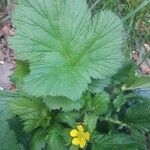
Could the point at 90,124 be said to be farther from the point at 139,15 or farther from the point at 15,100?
the point at 139,15

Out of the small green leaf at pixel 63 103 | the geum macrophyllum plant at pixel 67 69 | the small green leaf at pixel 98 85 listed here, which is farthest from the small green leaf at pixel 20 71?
the small green leaf at pixel 98 85

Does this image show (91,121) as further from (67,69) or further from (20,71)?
(20,71)

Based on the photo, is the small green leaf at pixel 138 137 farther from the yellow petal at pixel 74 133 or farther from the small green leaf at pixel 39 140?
the small green leaf at pixel 39 140

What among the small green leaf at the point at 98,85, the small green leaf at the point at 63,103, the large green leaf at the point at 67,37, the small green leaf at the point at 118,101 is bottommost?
the small green leaf at the point at 63,103

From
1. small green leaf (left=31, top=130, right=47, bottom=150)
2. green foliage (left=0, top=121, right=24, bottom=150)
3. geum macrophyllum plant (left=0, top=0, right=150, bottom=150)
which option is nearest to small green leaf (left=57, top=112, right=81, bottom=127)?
geum macrophyllum plant (left=0, top=0, right=150, bottom=150)

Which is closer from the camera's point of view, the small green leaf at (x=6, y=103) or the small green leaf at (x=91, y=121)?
the small green leaf at (x=91, y=121)

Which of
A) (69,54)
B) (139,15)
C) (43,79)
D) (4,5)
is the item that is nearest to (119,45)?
(69,54)
